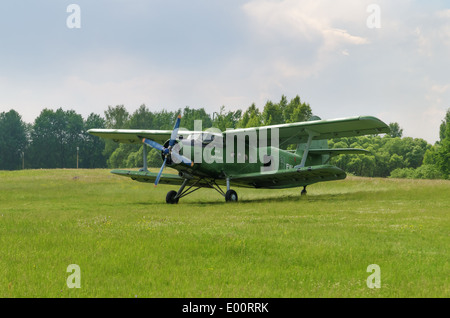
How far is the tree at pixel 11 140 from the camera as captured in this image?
4938 inches

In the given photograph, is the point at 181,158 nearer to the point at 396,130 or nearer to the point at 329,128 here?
the point at 329,128

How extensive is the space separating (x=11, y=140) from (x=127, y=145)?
38447 millimetres

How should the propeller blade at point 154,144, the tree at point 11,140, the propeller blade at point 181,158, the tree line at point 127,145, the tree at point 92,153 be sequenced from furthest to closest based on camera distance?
the tree at point 92,153
the tree at point 11,140
the tree line at point 127,145
the propeller blade at point 154,144
the propeller blade at point 181,158

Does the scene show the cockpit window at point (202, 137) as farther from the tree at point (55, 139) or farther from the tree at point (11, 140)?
the tree at point (11, 140)

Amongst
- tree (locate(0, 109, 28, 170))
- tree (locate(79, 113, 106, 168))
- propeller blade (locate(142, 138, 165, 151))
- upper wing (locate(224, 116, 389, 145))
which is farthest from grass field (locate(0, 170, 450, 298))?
tree (locate(0, 109, 28, 170))

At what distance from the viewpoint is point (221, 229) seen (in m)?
11.4

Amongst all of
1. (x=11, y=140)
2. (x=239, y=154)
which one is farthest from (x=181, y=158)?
(x=11, y=140)

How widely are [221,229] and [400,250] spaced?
15.0ft

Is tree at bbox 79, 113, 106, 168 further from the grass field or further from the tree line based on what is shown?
the grass field

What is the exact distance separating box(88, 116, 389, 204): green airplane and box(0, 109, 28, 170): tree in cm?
11559

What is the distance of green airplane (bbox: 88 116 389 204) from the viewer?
20.3m
